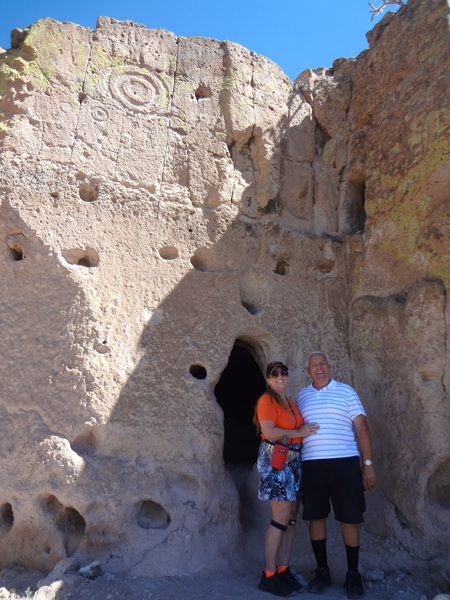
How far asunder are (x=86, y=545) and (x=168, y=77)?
3345 millimetres

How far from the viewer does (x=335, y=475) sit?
2684mm

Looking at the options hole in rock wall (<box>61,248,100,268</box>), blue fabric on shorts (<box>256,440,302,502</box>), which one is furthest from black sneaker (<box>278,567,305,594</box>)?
hole in rock wall (<box>61,248,100,268</box>)

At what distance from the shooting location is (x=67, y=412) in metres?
3.07

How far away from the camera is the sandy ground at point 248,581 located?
8.66 feet

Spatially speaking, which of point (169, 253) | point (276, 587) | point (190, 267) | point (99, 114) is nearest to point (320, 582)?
point (276, 587)

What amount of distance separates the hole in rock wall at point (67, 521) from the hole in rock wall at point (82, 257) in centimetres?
148

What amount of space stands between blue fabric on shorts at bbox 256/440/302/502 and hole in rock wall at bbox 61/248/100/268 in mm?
1680

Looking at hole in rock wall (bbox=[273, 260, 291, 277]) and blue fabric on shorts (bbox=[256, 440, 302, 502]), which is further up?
hole in rock wall (bbox=[273, 260, 291, 277])

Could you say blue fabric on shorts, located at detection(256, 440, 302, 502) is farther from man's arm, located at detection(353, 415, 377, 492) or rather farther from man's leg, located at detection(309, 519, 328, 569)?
man's arm, located at detection(353, 415, 377, 492)

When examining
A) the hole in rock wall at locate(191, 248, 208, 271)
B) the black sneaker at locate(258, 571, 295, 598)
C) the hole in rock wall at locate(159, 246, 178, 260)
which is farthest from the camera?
the hole in rock wall at locate(191, 248, 208, 271)

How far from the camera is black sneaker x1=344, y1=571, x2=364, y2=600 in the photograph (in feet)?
8.63

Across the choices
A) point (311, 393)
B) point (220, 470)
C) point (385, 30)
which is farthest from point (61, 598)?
point (385, 30)

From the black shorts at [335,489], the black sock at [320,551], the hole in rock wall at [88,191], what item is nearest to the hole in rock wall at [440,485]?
the black shorts at [335,489]

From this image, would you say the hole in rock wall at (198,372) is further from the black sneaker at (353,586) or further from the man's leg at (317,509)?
the black sneaker at (353,586)
